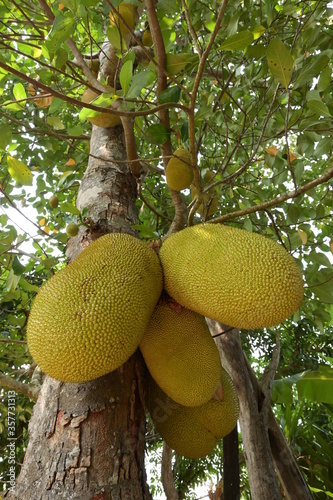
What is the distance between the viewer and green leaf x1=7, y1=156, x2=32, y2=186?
132 cm

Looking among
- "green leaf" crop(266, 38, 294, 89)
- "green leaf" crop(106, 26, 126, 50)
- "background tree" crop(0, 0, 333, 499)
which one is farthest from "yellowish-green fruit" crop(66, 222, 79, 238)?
"green leaf" crop(266, 38, 294, 89)

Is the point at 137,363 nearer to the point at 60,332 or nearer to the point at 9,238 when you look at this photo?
the point at 60,332

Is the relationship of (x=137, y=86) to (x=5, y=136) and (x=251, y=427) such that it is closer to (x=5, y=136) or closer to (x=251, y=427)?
(x=5, y=136)

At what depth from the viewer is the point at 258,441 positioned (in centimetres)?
190

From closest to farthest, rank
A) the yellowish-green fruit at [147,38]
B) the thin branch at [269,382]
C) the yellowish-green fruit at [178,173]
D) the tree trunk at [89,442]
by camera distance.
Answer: the tree trunk at [89,442] → the yellowish-green fruit at [178,173] → the yellowish-green fruit at [147,38] → the thin branch at [269,382]

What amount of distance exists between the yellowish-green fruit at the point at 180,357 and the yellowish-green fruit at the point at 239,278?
0.29 ft

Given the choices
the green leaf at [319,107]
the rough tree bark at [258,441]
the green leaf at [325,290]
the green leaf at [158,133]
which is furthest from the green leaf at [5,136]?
the rough tree bark at [258,441]

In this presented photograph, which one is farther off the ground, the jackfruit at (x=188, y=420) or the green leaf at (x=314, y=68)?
the green leaf at (x=314, y=68)

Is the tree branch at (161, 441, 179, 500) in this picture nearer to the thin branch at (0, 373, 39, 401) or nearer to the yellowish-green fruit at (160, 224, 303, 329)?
the thin branch at (0, 373, 39, 401)

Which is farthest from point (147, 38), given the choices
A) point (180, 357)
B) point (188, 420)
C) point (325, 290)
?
point (188, 420)

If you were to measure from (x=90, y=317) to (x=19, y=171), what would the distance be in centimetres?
72

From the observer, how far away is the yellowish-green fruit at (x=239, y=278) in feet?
2.86

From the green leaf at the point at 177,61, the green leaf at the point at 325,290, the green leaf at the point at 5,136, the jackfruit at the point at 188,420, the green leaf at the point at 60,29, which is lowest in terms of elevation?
the jackfruit at the point at 188,420

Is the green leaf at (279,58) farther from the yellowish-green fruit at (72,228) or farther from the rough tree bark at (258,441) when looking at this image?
the rough tree bark at (258,441)
